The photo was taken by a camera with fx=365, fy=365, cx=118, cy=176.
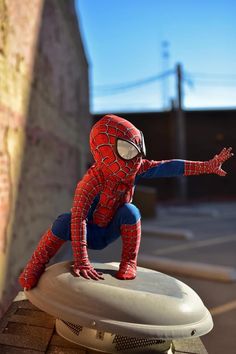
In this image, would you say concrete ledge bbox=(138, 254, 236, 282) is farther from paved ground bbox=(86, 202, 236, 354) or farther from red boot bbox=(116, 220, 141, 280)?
red boot bbox=(116, 220, 141, 280)

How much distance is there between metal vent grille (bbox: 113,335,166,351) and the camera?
1872mm

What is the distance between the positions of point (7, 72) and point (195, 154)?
42.9 feet

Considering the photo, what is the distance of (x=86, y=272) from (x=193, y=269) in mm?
2759

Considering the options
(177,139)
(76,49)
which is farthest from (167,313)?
(177,139)

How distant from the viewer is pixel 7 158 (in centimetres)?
338

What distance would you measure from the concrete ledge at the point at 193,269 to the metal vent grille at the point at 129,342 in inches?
98.4

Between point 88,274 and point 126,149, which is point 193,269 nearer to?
point 88,274

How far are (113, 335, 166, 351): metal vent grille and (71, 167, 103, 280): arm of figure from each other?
1.07 ft

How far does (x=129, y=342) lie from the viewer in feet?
6.20

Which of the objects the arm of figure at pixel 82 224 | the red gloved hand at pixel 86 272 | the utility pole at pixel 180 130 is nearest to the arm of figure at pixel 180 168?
the arm of figure at pixel 82 224

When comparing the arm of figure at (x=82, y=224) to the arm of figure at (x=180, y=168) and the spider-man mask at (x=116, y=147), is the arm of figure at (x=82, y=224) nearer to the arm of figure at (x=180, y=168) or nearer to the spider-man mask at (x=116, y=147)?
the spider-man mask at (x=116, y=147)

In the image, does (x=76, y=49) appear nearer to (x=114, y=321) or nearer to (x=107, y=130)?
(x=107, y=130)

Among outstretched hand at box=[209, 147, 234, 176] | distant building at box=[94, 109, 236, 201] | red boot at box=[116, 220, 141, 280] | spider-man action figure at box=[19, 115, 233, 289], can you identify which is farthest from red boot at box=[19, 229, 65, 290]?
distant building at box=[94, 109, 236, 201]

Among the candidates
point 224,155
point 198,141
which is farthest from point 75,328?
point 198,141
